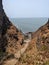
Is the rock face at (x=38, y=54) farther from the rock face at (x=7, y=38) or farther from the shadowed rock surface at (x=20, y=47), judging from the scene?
the rock face at (x=7, y=38)

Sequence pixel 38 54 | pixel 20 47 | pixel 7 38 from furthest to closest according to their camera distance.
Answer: pixel 7 38
pixel 20 47
pixel 38 54

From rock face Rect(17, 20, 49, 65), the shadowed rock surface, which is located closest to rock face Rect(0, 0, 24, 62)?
the shadowed rock surface

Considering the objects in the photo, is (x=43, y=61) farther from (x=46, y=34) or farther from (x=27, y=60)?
(x=46, y=34)

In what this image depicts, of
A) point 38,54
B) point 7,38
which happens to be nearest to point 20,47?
point 7,38

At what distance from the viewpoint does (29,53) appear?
20391 millimetres

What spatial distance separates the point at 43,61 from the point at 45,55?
104 cm

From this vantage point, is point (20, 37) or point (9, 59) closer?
point (9, 59)

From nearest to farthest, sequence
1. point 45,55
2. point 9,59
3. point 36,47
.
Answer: point 45,55 → point 36,47 → point 9,59

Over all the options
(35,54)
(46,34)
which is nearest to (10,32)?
(46,34)

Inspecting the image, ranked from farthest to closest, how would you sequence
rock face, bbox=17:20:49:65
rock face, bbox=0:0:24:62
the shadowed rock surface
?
rock face, bbox=0:0:24:62 < the shadowed rock surface < rock face, bbox=17:20:49:65

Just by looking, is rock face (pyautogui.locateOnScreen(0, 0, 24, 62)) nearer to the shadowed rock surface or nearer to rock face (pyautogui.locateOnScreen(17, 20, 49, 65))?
the shadowed rock surface

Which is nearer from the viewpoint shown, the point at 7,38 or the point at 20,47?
the point at 20,47

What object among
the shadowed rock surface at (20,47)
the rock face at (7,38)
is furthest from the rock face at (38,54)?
the rock face at (7,38)

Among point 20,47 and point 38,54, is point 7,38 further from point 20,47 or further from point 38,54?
point 38,54
